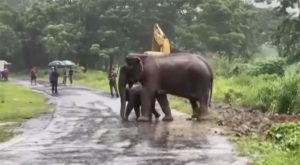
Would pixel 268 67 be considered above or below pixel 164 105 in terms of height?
below

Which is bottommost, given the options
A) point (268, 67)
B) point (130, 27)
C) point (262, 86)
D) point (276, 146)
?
point (268, 67)

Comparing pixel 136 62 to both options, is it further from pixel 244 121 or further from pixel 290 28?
pixel 290 28

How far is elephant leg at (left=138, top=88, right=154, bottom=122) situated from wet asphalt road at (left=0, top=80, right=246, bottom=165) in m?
0.52

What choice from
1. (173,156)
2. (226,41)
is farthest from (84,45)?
(173,156)

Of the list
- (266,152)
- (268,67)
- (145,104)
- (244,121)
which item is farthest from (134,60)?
(268,67)

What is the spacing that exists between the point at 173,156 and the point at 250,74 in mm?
23042

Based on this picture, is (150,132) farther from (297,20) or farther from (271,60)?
(297,20)

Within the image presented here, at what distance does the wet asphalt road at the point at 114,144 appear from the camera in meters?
10.6

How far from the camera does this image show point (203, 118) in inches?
725

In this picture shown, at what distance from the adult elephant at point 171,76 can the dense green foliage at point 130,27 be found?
1428 inches

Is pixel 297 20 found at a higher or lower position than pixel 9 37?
higher

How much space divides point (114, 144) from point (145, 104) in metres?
5.61

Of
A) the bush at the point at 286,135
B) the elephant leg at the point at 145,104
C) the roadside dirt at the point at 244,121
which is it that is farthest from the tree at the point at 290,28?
the bush at the point at 286,135

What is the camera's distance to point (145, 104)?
60.0 feet
